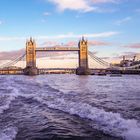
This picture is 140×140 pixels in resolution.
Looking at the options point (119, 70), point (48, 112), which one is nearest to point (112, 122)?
point (48, 112)

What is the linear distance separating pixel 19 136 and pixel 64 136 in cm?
124

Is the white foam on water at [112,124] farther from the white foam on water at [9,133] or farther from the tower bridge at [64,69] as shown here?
the tower bridge at [64,69]

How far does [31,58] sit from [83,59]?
78.8 ft

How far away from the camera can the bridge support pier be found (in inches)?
6108

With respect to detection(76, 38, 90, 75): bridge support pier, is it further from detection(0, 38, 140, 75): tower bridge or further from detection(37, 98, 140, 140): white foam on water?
detection(37, 98, 140, 140): white foam on water

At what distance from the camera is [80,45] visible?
177m

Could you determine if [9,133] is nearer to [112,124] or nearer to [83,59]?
[112,124]

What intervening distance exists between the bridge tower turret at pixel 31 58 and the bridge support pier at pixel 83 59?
18.9 metres

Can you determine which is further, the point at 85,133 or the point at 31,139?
the point at 85,133

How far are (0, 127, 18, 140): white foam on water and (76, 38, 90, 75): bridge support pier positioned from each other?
141 m

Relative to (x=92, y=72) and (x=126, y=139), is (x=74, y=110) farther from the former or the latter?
(x=92, y=72)

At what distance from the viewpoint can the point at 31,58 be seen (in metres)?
172

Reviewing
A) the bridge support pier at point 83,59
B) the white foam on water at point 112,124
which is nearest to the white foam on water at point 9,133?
the white foam on water at point 112,124

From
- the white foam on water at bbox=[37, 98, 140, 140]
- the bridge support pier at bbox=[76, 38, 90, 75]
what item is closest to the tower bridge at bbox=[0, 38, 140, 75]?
the bridge support pier at bbox=[76, 38, 90, 75]
